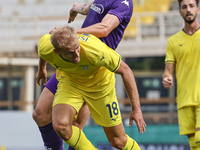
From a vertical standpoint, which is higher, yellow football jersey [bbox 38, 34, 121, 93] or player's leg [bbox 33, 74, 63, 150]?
yellow football jersey [bbox 38, 34, 121, 93]

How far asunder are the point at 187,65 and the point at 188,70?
0.06 m

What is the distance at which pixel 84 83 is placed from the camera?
10.8 feet

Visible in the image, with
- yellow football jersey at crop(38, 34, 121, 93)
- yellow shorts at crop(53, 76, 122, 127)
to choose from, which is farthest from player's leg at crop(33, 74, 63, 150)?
yellow football jersey at crop(38, 34, 121, 93)

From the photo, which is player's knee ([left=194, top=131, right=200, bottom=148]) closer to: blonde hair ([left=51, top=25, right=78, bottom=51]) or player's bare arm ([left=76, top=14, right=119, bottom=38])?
player's bare arm ([left=76, top=14, right=119, bottom=38])

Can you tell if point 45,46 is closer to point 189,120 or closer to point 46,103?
point 46,103

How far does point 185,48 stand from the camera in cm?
411

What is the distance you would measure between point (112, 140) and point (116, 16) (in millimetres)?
1309

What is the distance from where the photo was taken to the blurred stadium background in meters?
7.19

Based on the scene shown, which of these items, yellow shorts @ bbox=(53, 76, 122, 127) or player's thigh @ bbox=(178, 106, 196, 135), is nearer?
yellow shorts @ bbox=(53, 76, 122, 127)

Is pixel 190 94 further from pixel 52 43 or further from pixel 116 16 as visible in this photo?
pixel 52 43

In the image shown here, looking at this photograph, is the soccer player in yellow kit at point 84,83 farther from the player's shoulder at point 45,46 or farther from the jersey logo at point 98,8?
the jersey logo at point 98,8

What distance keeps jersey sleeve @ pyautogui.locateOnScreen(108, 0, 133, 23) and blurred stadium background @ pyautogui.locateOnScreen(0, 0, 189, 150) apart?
13.6 feet

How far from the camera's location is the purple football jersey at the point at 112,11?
133 inches

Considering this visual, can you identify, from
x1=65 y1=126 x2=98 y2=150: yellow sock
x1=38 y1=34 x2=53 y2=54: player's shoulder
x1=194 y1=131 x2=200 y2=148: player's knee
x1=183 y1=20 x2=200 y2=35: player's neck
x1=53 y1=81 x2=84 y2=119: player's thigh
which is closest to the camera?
x1=38 y1=34 x2=53 y2=54: player's shoulder
